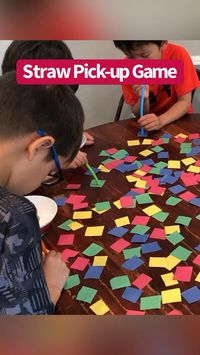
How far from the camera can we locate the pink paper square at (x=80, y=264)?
0.56 meters

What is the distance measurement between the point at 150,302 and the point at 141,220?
6.5 inches

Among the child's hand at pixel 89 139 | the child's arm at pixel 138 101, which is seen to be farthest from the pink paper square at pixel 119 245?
the child's arm at pixel 138 101

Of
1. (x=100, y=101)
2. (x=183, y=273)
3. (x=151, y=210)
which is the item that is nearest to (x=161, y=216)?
(x=151, y=210)

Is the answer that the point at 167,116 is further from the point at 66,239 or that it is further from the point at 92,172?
the point at 66,239

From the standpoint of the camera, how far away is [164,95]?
1.14 meters

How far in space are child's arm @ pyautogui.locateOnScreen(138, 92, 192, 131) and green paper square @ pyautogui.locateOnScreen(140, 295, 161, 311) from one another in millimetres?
497

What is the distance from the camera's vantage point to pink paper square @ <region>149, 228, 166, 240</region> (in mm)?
600

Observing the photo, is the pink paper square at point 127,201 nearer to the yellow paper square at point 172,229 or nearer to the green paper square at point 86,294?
the yellow paper square at point 172,229

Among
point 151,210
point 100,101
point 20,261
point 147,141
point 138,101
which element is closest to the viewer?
point 20,261

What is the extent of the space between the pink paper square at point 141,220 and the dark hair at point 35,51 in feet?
0.76

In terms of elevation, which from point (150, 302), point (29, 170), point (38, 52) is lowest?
point (150, 302)

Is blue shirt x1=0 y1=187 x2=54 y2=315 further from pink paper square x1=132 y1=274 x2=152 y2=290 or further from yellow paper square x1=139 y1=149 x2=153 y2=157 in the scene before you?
yellow paper square x1=139 y1=149 x2=153 y2=157
